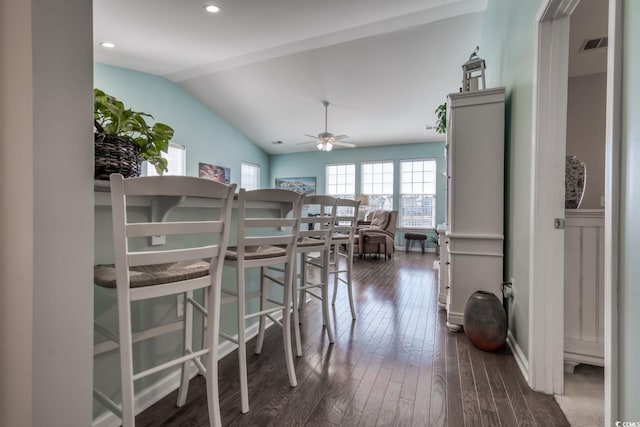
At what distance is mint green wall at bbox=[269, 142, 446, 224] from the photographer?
7.22 metres

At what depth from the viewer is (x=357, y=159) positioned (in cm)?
809

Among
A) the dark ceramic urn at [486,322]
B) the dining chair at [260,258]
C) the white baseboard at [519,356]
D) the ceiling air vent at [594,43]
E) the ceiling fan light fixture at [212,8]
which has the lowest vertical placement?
the white baseboard at [519,356]

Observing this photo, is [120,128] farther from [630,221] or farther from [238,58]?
[238,58]

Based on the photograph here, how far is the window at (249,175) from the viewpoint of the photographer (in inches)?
317

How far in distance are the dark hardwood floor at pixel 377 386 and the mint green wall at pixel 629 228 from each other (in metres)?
0.69

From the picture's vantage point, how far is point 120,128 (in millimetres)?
1203

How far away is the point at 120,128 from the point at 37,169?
0.57 metres

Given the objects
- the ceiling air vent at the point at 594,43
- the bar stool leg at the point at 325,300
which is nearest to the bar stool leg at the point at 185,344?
the bar stool leg at the point at 325,300

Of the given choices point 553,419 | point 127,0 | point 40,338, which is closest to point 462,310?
point 553,419

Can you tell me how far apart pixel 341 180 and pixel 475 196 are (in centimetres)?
623

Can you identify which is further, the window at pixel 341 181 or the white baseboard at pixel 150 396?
the window at pixel 341 181

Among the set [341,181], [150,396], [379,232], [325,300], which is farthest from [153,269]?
[341,181]

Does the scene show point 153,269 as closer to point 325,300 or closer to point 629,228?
point 325,300

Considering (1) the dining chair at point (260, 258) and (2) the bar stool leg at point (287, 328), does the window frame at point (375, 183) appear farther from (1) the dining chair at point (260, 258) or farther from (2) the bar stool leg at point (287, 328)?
(2) the bar stool leg at point (287, 328)
